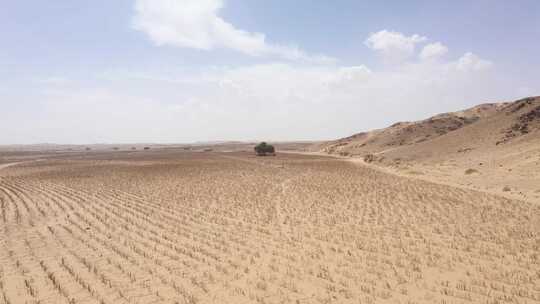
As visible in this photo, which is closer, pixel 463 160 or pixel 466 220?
pixel 466 220

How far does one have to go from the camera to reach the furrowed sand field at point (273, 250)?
7.18 meters

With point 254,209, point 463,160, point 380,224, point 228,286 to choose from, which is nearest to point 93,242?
point 228,286

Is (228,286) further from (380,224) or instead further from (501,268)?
(380,224)

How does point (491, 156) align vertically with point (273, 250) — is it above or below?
above

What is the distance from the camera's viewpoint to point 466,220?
13.2m

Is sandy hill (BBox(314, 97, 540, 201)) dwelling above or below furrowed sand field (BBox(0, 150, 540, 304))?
above

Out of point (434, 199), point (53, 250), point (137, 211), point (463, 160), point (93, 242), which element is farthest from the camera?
point (463, 160)

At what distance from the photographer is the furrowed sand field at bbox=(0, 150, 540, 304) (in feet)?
23.6

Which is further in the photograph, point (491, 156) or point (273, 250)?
point (491, 156)

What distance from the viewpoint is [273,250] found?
32.9 ft

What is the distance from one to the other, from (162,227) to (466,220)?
11101 mm

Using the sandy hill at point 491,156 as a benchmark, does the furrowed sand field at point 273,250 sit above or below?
below

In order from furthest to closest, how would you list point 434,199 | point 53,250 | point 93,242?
point 434,199
point 93,242
point 53,250

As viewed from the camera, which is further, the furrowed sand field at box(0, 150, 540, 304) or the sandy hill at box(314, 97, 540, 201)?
the sandy hill at box(314, 97, 540, 201)
